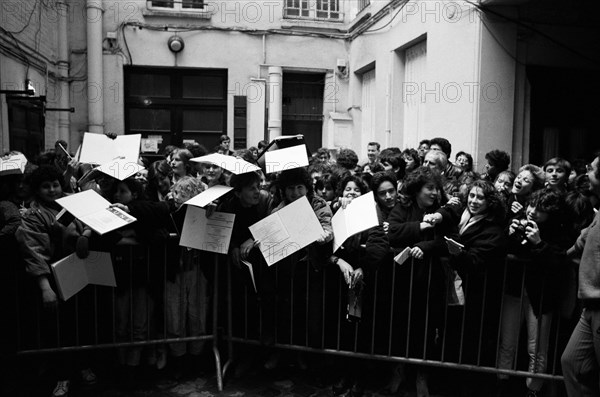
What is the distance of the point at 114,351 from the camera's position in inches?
156

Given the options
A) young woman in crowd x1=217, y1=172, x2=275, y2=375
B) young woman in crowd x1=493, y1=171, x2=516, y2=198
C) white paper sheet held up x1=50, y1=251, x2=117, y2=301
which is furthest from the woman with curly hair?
white paper sheet held up x1=50, y1=251, x2=117, y2=301

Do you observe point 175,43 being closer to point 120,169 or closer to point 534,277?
point 120,169

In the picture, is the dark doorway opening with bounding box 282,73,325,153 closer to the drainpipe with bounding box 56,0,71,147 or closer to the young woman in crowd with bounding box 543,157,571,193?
the drainpipe with bounding box 56,0,71,147

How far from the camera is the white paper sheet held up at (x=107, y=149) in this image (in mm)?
4273

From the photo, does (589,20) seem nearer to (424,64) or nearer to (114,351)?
(424,64)

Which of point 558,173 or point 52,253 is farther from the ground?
point 558,173

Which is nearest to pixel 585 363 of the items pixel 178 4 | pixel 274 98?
pixel 274 98

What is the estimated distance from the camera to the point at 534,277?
3398 mm

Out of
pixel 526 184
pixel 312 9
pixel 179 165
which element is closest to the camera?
pixel 526 184

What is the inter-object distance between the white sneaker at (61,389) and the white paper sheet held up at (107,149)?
1.80 m

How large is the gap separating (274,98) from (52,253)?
901 cm

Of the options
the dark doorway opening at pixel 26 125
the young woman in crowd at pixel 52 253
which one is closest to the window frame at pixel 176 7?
the dark doorway opening at pixel 26 125

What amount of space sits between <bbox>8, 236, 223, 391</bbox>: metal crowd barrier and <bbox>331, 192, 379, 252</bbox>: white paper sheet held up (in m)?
1.02

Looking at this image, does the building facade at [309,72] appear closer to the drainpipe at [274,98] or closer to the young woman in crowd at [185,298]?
the drainpipe at [274,98]
